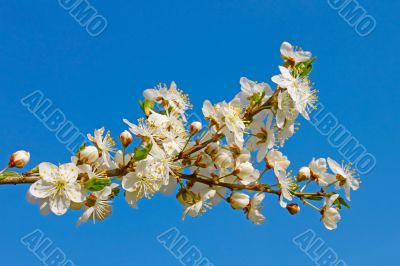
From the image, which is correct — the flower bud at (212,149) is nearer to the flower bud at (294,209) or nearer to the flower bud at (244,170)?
the flower bud at (244,170)

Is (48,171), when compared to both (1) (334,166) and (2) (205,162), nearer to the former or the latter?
(2) (205,162)

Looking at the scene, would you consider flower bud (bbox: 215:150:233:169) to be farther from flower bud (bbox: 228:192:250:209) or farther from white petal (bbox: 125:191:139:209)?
white petal (bbox: 125:191:139:209)

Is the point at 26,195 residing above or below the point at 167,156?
below

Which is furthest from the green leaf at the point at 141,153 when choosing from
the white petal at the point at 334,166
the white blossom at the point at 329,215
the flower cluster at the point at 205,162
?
the white petal at the point at 334,166

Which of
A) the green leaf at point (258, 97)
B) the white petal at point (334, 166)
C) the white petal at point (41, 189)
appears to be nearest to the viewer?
the white petal at point (41, 189)

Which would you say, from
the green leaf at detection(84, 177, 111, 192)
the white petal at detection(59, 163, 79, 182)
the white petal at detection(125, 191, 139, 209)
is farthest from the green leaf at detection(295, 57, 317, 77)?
the white petal at detection(59, 163, 79, 182)

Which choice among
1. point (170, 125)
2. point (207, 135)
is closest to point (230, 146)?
point (207, 135)

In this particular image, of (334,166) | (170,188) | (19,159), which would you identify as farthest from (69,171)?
(334,166)

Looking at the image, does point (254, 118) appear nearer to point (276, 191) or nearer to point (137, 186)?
point (276, 191)
